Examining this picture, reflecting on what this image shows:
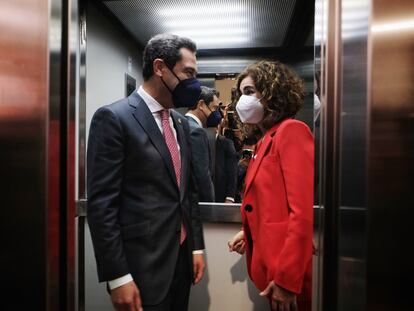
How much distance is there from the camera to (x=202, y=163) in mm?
1755

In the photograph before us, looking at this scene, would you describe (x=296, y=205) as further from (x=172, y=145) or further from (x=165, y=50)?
(x=165, y=50)

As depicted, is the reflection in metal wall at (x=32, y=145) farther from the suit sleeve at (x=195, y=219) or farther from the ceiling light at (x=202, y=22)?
the ceiling light at (x=202, y=22)

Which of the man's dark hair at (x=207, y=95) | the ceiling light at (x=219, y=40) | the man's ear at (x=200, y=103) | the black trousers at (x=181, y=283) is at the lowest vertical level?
the black trousers at (x=181, y=283)

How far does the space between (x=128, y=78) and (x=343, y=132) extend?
6.33 ft

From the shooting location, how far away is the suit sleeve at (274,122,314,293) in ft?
3.40

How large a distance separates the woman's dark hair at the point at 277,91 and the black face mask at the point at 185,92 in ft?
0.86

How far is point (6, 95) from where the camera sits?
74 cm

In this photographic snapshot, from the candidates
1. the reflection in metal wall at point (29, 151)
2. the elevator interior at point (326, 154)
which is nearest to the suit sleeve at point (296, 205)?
the elevator interior at point (326, 154)

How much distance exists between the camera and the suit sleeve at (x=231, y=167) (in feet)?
6.19

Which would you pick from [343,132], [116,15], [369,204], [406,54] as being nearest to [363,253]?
[369,204]

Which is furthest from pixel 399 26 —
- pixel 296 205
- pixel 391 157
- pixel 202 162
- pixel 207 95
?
pixel 207 95

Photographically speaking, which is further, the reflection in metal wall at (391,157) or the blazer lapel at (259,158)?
the blazer lapel at (259,158)

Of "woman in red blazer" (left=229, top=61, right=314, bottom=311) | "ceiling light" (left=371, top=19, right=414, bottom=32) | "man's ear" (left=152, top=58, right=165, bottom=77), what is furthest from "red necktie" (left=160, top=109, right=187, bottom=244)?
"ceiling light" (left=371, top=19, right=414, bottom=32)

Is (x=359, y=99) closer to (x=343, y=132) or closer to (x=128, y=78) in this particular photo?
(x=343, y=132)
